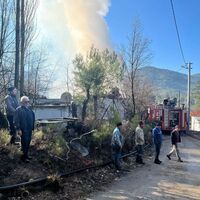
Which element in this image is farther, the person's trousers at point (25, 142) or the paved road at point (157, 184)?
the person's trousers at point (25, 142)

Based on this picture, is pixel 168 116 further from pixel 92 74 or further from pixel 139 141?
pixel 139 141

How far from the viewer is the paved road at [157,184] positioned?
36.1 feet

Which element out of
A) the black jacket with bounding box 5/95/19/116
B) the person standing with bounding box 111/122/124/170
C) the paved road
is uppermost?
the black jacket with bounding box 5/95/19/116

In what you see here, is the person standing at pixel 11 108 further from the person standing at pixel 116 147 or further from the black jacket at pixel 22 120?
the person standing at pixel 116 147

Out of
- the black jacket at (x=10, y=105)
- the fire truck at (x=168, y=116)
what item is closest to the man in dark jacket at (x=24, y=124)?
the black jacket at (x=10, y=105)

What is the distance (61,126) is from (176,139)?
23.6 feet

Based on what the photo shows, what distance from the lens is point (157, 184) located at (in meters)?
12.8

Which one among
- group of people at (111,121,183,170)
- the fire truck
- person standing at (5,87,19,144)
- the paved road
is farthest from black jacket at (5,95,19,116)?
the fire truck

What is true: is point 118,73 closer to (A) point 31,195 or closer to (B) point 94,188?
(B) point 94,188

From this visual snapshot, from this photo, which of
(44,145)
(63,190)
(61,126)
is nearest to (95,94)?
(61,126)

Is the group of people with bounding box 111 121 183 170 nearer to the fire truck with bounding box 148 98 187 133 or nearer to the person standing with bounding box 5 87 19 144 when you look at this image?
the person standing with bounding box 5 87 19 144

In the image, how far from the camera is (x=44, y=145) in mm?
12961

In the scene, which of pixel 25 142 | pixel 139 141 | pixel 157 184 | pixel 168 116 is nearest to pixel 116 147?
pixel 157 184

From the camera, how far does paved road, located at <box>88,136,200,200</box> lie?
11.0 meters
